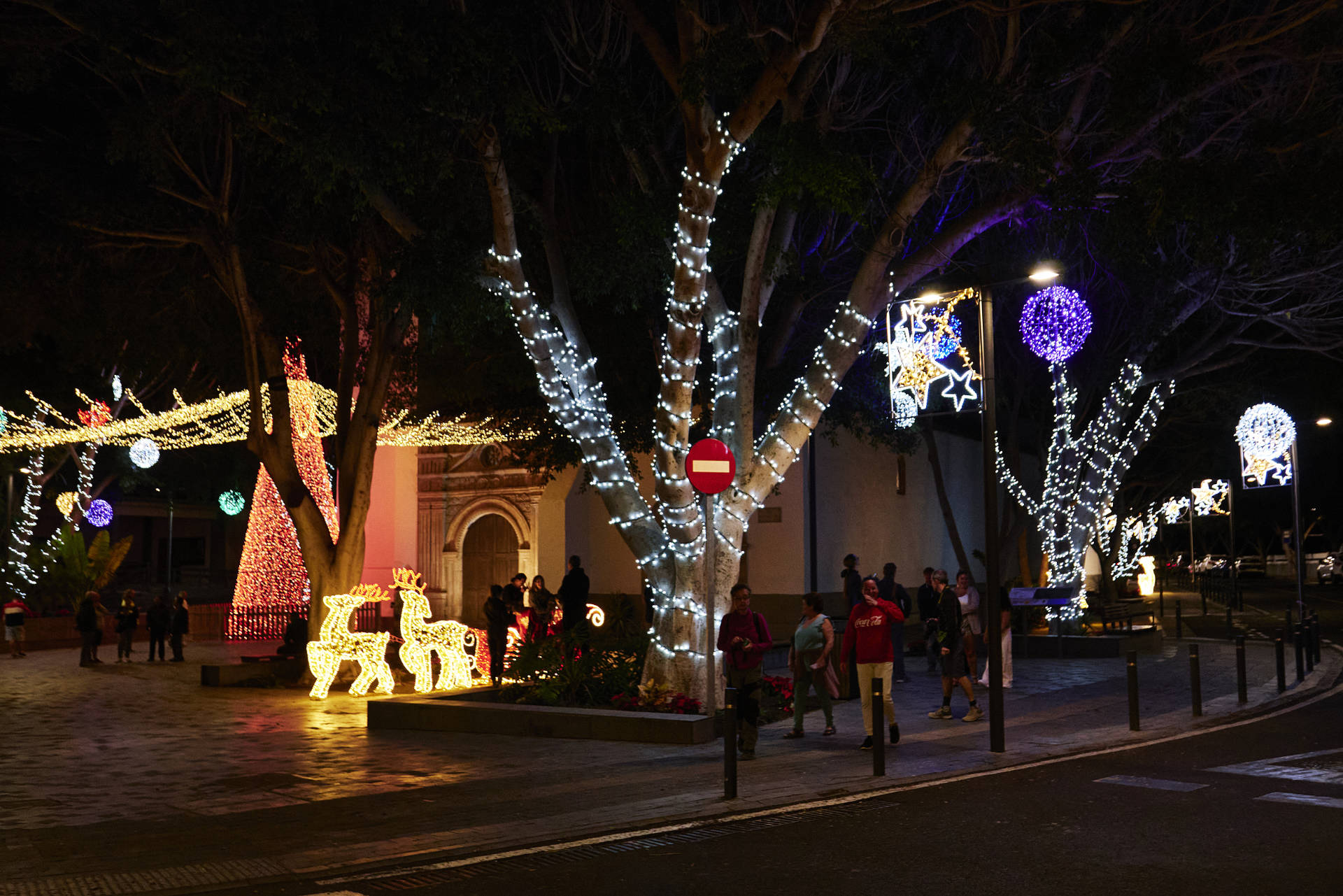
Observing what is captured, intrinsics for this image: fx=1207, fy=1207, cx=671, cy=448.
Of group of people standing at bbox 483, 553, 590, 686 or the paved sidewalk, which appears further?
group of people standing at bbox 483, 553, 590, 686

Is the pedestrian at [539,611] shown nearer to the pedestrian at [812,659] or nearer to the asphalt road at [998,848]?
the pedestrian at [812,659]

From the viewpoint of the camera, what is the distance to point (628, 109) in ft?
49.6

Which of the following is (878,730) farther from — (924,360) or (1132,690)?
(924,360)

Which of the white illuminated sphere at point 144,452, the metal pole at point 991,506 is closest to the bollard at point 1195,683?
the metal pole at point 991,506

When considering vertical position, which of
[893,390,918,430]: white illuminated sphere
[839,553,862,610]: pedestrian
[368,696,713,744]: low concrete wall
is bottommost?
[368,696,713,744]: low concrete wall

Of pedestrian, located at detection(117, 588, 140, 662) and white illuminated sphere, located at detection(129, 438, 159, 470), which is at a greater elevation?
white illuminated sphere, located at detection(129, 438, 159, 470)

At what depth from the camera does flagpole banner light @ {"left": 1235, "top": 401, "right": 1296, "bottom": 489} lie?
93.0 ft

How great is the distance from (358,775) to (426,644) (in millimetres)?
6041

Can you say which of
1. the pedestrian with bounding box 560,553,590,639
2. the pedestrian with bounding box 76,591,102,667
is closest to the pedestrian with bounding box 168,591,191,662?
the pedestrian with bounding box 76,591,102,667

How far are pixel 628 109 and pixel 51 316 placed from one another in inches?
452

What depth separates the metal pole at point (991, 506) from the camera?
1220cm

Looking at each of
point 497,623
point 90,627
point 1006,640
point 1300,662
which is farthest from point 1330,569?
point 90,627

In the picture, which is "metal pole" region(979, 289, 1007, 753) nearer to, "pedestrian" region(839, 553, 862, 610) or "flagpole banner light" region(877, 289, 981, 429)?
"flagpole banner light" region(877, 289, 981, 429)

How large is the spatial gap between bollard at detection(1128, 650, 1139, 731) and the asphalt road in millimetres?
2424
